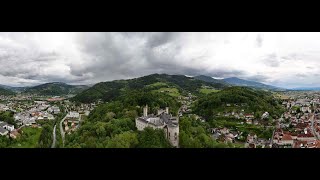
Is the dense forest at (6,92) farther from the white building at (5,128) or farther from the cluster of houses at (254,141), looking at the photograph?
the cluster of houses at (254,141)

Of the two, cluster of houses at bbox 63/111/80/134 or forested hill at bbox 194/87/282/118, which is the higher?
forested hill at bbox 194/87/282/118

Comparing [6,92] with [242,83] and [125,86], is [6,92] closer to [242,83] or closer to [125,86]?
[125,86]

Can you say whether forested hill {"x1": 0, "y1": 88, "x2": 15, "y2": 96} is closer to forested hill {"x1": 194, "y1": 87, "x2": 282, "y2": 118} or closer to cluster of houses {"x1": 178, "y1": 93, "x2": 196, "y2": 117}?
cluster of houses {"x1": 178, "y1": 93, "x2": 196, "y2": 117}

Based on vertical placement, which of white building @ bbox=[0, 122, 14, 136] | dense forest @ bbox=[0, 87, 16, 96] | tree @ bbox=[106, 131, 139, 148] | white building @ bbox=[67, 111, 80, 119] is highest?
dense forest @ bbox=[0, 87, 16, 96]

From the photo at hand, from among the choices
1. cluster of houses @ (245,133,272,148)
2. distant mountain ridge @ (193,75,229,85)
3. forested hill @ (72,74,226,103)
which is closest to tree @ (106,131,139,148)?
forested hill @ (72,74,226,103)

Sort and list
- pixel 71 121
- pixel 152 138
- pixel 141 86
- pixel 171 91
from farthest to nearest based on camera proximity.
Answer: pixel 141 86 < pixel 171 91 < pixel 71 121 < pixel 152 138

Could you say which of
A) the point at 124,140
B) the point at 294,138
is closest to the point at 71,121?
the point at 124,140
